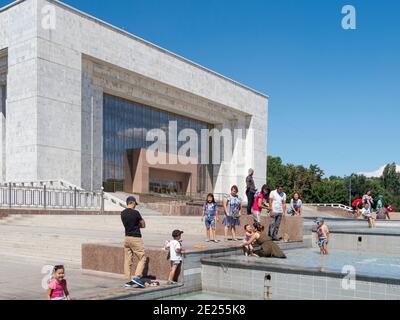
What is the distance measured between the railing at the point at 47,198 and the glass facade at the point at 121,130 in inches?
434

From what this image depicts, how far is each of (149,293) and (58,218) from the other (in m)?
12.6

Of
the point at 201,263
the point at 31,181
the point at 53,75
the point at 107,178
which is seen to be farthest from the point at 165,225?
the point at 107,178

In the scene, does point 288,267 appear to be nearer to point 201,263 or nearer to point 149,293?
point 201,263

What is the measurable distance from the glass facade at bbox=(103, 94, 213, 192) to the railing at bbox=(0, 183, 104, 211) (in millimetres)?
11015

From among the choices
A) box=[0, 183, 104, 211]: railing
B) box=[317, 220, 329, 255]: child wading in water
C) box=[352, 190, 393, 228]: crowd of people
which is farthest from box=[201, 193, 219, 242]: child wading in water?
box=[0, 183, 104, 211]: railing

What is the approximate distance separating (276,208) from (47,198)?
17.3m

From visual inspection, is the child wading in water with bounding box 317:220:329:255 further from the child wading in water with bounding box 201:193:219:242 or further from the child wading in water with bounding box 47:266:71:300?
the child wading in water with bounding box 47:266:71:300

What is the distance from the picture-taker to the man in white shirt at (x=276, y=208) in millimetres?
11750

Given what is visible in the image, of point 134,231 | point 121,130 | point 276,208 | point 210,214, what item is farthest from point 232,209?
point 121,130

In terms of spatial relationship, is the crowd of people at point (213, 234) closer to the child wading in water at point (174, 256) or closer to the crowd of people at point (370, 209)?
the child wading in water at point (174, 256)

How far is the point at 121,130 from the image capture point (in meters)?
40.2

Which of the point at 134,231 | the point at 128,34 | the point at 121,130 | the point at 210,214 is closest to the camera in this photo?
the point at 134,231

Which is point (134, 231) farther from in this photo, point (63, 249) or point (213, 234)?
point (63, 249)

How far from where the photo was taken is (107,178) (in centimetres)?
3812
